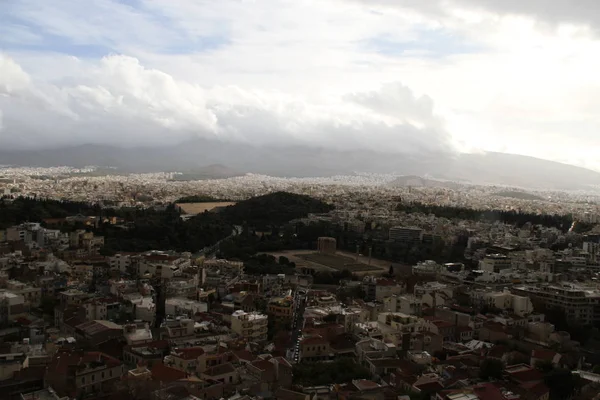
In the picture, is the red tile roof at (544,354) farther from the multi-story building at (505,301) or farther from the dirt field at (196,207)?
the dirt field at (196,207)

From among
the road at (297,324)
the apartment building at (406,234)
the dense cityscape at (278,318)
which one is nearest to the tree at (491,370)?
the dense cityscape at (278,318)

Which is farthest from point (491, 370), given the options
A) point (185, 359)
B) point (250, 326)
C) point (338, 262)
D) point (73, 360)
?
point (338, 262)

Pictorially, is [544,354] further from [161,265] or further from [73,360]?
[161,265]

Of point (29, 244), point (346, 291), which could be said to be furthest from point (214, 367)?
point (29, 244)

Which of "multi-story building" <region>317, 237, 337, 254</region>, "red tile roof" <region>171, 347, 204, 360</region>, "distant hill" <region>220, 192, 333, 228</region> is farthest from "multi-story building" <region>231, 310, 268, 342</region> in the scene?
"distant hill" <region>220, 192, 333, 228</region>

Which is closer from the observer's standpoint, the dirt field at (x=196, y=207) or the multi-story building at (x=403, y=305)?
the multi-story building at (x=403, y=305)

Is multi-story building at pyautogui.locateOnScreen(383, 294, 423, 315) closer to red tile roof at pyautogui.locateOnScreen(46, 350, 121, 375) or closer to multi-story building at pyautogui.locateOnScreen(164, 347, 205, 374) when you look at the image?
multi-story building at pyautogui.locateOnScreen(164, 347, 205, 374)
